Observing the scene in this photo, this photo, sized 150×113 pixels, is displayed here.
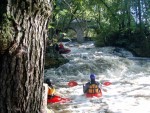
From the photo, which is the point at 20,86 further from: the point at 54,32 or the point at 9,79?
the point at 54,32

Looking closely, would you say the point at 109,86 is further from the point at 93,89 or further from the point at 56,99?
the point at 56,99

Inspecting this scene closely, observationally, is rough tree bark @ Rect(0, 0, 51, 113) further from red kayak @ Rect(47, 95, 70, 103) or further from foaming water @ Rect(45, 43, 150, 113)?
red kayak @ Rect(47, 95, 70, 103)

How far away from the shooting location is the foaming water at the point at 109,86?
9.77m

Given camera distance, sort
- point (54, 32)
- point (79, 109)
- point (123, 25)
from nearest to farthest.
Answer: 1. point (79, 109)
2. point (54, 32)
3. point (123, 25)

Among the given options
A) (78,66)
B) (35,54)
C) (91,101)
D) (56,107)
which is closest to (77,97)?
(91,101)

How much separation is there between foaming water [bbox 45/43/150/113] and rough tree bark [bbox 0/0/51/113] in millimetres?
7446

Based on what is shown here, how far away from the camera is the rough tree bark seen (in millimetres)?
1861

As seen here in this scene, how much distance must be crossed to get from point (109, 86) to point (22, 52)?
1161 centimetres

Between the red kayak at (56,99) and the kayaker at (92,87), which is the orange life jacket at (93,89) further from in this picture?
the red kayak at (56,99)

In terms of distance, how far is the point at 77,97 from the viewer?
11.3 metres

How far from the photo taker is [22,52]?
193 cm

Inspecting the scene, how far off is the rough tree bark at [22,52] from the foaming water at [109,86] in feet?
24.4

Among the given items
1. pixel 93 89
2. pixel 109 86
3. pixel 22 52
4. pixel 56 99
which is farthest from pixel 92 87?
pixel 22 52

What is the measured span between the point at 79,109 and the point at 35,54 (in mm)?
7824
